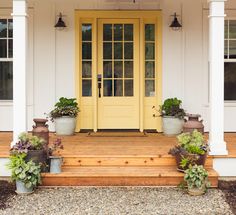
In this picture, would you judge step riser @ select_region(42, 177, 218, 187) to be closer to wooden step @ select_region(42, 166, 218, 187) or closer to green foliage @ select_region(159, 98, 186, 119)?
wooden step @ select_region(42, 166, 218, 187)

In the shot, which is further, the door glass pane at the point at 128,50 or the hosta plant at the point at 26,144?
the door glass pane at the point at 128,50

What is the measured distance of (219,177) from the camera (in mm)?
6078

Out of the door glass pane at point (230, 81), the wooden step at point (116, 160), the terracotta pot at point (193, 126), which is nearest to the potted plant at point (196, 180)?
the wooden step at point (116, 160)

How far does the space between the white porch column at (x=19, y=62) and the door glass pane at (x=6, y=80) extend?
2125 millimetres

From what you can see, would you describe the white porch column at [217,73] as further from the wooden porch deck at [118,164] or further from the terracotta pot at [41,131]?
the terracotta pot at [41,131]

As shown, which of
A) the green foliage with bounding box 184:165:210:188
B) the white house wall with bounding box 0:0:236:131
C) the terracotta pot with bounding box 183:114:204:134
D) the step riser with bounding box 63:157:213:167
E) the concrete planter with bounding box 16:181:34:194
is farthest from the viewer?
the white house wall with bounding box 0:0:236:131

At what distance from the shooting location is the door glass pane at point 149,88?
8352 millimetres

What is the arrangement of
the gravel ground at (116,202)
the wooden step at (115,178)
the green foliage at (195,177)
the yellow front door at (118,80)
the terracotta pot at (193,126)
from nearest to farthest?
the gravel ground at (116,202), the green foliage at (195,177), the wooden step at (115,178), the terracotta pot at (193,126), the yellow front door at (118,80)

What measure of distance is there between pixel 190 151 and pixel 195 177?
1.35 ft

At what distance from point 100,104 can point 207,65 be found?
7.20ft

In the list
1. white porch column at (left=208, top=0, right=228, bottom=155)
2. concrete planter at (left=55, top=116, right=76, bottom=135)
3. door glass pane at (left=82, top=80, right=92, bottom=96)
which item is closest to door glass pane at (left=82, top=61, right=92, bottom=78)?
door glass pane at (left=82, top=80, right=92, bottom=96)

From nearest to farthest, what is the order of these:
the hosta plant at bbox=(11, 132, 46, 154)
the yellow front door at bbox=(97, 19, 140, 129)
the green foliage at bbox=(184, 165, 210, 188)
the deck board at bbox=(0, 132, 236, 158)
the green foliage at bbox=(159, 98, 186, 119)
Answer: the green foliage at bbox=(184, 165, 210, 188) → the hosta plant at bbox=(11, 132, 46, 154) → the deck board at bbox=(0, 132, 236, 158) → the green foliage at bbox=(159, 98, 186, 119) → the yellow front door at bbox=(97, 19, 140, 129)

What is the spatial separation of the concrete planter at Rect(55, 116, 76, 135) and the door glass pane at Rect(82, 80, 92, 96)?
68cm

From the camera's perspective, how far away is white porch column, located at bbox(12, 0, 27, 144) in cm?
608
